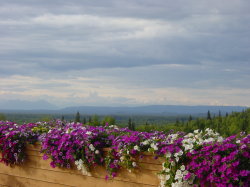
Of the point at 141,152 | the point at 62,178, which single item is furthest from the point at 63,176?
the point at 141,152

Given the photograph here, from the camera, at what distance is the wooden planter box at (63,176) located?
13.5ft

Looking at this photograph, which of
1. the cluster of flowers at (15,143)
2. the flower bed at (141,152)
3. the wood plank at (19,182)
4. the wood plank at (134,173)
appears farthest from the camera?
the cluster of flowers at (15,143)

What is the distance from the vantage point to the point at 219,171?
3.46 meters

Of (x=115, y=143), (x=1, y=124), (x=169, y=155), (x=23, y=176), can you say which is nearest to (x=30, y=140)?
(x=23, y=176)

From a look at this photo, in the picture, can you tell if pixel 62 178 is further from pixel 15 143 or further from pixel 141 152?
pixel 141 152

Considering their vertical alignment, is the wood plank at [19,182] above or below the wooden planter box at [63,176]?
below

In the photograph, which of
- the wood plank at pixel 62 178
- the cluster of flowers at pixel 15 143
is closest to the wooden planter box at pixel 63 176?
the wood plank at pixel 62 178

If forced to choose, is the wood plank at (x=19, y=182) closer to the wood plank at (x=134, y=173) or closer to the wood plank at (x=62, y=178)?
the wood plank at (x=62, y=178)

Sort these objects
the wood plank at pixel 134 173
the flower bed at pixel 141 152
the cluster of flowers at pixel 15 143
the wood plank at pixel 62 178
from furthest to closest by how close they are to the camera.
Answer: the cluster of flowers at pixel 15 143 → the wood plank at pixel 62 178 → the wood plank at pixel 134 173 → the flower bed at pixel 141 152

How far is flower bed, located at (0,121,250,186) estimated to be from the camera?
3.49 metres

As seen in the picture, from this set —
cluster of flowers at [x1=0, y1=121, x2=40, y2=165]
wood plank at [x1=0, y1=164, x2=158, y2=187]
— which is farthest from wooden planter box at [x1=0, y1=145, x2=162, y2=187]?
cluster of flowers at [x1=0, y1=121, x2=40, y2=165]

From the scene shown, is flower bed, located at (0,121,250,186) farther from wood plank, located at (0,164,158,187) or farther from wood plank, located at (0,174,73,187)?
wood plank, located at (0,174,73,187)

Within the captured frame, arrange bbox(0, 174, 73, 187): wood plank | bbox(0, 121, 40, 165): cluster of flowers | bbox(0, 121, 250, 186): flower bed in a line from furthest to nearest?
bbox(0, 121, 40, 165): cluster of flowers → bbox(0, 174, 73, 187): wood plank → bbox(0, 121, 250, 186): flower bed

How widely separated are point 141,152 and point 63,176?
1.47m
